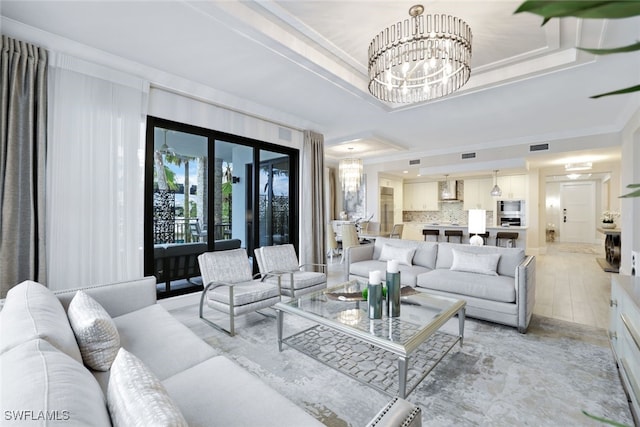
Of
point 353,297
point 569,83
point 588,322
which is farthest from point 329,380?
point 569,83

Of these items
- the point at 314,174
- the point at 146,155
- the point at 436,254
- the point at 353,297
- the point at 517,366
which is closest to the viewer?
the point at 517,366

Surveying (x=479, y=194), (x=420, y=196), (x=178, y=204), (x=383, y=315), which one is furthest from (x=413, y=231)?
(x=383, y=315)

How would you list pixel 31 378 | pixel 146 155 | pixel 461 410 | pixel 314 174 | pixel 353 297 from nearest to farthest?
pixel 31 378 < pixel 461 410 < pixel 353 297 < pixel 146 155 < pixel 314 174

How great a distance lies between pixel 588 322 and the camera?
325 cm

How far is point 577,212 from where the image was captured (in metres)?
10.7

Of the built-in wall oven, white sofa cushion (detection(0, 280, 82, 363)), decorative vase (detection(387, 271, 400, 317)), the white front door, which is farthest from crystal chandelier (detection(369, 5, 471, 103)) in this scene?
the white front door

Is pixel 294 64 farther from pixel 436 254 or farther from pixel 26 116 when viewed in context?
pixel 436 254

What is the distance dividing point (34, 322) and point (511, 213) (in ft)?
33.1

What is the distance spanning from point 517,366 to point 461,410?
83 centimetres

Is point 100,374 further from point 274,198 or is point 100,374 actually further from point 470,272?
point 274,198

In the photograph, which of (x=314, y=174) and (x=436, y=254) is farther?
(x=314, y=174)
